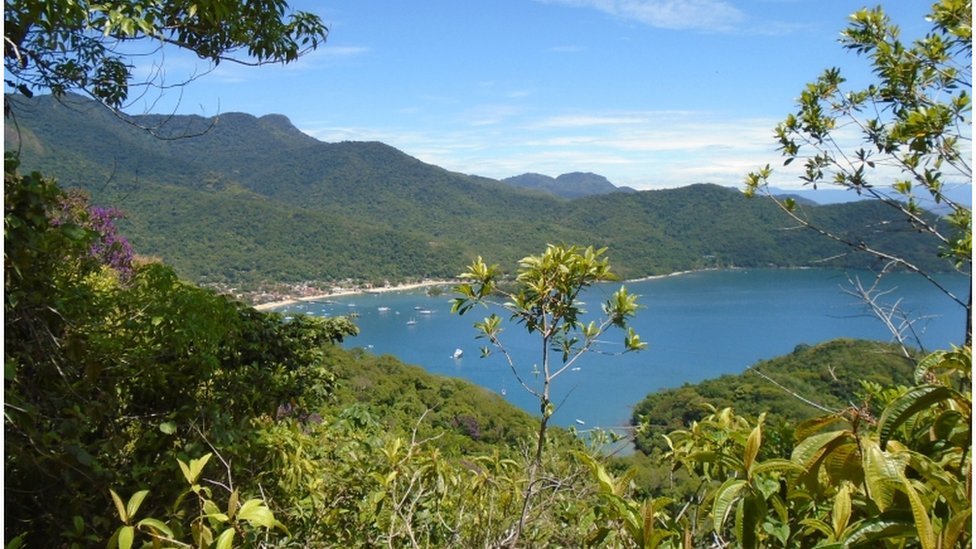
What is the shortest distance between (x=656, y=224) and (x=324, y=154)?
5205cm

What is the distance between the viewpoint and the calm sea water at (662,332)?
1210 inches

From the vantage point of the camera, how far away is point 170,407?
85.9 inches

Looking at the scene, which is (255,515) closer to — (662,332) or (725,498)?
(725,498)

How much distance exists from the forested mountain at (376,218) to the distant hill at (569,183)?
5796cm

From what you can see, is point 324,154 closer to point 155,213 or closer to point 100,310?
point 155,213

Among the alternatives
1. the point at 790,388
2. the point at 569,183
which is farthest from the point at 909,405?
the point at 569,183

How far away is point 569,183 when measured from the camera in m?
164

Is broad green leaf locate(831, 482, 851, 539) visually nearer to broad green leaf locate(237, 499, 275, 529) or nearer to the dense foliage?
broad green leaf locate(237, 499, 275, 529)

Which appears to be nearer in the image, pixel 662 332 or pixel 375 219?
pixel 662 332

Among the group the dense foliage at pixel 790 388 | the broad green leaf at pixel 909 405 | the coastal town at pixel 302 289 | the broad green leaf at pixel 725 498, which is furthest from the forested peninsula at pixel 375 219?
the broad green leaf at pixel 909 405

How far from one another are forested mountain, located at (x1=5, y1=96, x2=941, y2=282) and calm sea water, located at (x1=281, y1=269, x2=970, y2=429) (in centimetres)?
378

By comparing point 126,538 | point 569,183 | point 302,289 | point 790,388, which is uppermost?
point 569,183

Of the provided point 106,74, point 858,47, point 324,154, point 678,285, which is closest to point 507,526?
point 106,74

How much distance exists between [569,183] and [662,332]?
124 meters
